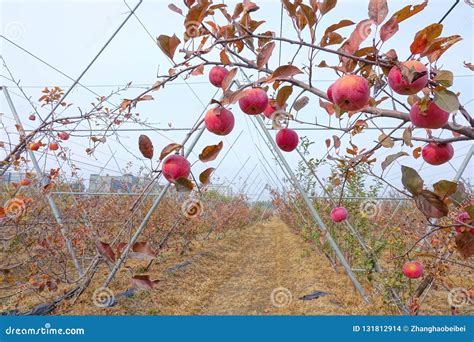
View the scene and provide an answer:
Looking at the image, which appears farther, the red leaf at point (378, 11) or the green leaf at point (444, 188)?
the green leaf at point (444, 188)

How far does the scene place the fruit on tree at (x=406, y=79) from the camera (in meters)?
0.56

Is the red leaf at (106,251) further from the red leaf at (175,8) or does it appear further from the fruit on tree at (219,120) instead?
the red leaf at (175,8)

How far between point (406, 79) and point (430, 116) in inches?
5.8

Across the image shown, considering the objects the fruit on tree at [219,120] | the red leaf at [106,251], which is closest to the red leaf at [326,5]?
the fruit on tree at [219,120]

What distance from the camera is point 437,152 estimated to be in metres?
0.92

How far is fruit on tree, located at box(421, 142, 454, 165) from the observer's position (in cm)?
92

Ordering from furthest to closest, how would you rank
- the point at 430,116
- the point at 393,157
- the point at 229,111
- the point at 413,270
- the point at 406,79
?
the point at 413,270, the point at 393,157, the point at 229,111, the point at 430,116, the point at 406,79

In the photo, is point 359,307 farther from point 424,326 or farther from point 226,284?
point 226,284

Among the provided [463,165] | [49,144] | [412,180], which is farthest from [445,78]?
[463,165]

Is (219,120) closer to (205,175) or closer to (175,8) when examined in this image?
(205,175)

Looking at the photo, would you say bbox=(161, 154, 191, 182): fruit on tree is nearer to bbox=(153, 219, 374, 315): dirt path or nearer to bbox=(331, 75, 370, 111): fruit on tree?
bbox=(331, 75, 370, 111): fruit on tree

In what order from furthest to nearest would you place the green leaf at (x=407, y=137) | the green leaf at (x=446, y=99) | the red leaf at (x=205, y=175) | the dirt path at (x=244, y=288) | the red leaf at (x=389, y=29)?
the dirt path at (x=244, y=288) → the green leaf at (x=407, y=137) → the red leaf at (x=205, y=175) → the red leaf at (x=389, y=29) → the green leaf at (x=446, y=99)

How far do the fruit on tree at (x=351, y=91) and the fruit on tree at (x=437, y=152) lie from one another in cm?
41

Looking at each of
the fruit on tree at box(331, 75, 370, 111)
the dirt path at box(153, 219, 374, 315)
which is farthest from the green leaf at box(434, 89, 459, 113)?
the dirt path at box(153, 219, 374, 315)
